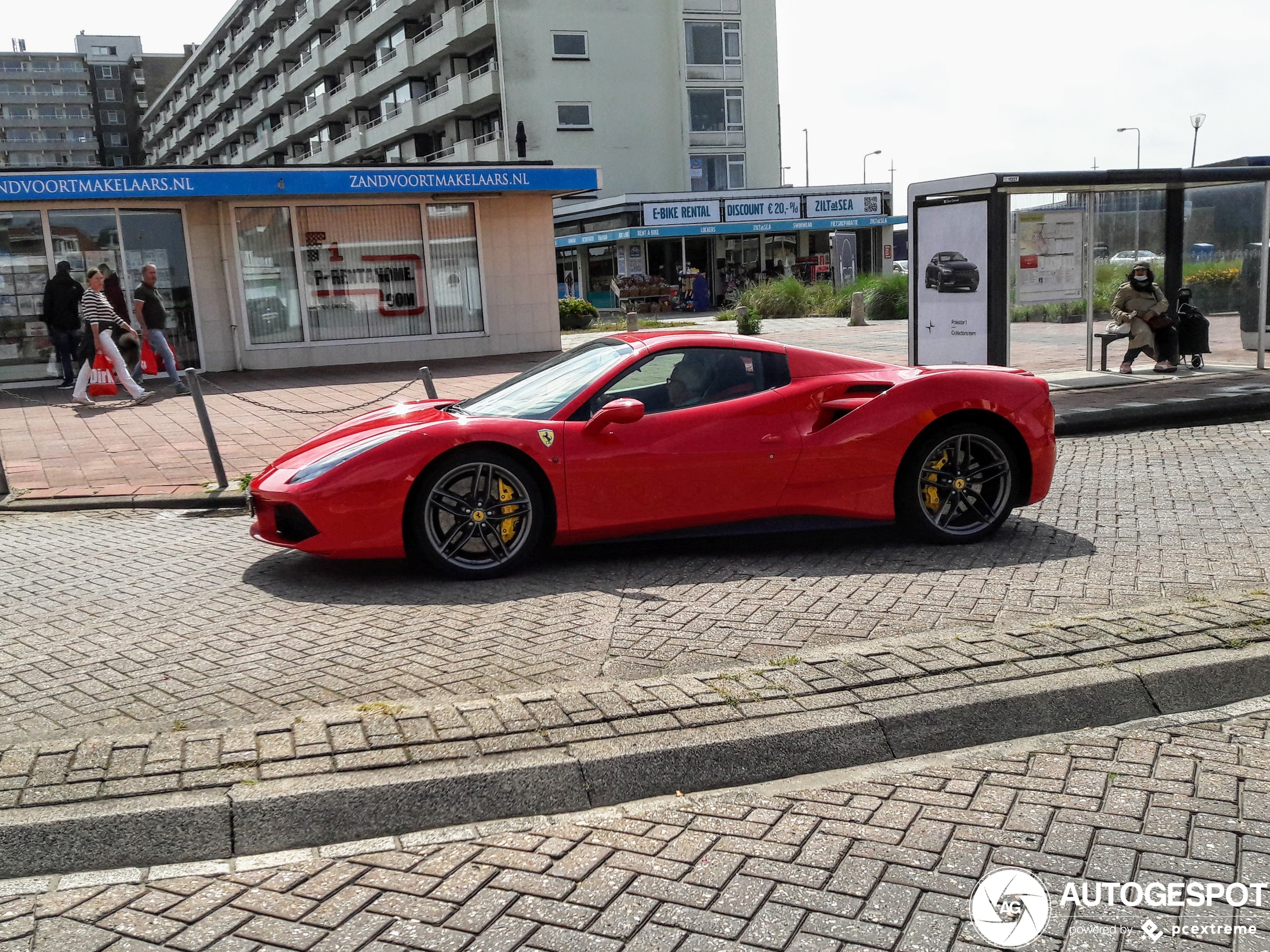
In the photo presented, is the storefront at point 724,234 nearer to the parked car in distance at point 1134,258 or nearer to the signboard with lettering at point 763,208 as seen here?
the signboard with lettering at point 763,208

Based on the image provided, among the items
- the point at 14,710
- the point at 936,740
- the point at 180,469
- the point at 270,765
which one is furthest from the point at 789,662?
the point at 180,469

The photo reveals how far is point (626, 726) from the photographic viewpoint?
12.0 feet

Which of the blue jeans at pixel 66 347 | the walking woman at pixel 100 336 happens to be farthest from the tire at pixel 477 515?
the blue jeans at pixel 66 347

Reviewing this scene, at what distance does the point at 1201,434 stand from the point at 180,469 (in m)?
9.12

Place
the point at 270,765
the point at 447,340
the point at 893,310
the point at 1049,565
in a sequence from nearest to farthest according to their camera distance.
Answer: the point at 270,765 < the point at 1049,565 < the point at 447,340 < the point at 893,310

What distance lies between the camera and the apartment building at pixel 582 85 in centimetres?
4925

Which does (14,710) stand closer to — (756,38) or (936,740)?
(936,740)

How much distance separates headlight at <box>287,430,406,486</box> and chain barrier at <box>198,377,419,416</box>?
11.2 ft

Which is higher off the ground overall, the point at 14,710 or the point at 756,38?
the point at 756,38

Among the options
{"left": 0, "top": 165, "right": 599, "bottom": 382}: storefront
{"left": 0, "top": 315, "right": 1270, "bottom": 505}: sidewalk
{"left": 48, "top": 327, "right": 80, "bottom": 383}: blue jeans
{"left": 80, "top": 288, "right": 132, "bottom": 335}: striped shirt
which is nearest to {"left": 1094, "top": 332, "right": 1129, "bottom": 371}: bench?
{"left": 0, "top": 315, "right": 1270, "bottom": 505}: sidewalk

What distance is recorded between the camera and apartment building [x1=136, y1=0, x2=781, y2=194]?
49250 mm

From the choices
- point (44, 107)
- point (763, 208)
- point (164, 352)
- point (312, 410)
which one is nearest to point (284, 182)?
point (164, 352)

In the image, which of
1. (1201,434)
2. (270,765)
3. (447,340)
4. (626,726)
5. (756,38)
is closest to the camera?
(270,765)

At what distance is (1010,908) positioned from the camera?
9.14ft
